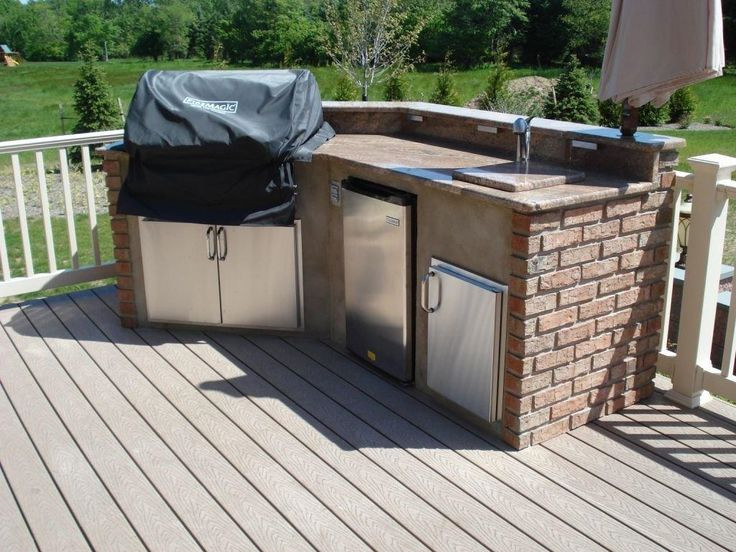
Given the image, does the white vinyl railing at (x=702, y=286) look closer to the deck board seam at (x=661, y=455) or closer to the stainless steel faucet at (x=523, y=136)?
the deck board seam at (x=661, y=455)

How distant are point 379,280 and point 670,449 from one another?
141 cm

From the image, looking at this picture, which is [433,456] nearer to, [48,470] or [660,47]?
[48,470]

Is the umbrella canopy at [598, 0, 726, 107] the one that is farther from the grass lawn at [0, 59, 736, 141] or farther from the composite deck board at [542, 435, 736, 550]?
the grass lawn at [0, 59, 736, 141]

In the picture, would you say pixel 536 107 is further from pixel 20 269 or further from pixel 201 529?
pixel 201 529

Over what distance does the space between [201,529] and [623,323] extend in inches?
73.7

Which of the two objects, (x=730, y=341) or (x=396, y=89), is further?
(x=396, y=89)

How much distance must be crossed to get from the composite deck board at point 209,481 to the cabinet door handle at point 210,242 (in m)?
0.67

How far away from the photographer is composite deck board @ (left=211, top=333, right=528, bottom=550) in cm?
269

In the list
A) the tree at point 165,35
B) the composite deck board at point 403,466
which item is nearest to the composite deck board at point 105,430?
the composite deck board at point 403,466

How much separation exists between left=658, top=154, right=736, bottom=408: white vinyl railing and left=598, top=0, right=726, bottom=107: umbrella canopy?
42 centimetres

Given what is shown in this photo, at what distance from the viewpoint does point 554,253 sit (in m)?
3.05

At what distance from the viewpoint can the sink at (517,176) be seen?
121 inches

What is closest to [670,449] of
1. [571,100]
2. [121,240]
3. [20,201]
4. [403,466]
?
[403,466]

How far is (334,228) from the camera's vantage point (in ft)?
13.5
